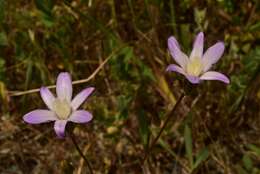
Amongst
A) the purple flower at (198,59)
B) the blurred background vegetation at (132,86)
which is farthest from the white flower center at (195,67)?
the blurred background vegetation at (132,86)

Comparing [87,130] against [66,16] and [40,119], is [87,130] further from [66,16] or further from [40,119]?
[40,119]

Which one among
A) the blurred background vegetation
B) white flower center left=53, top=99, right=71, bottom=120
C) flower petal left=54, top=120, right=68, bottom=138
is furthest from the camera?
the blurred background vegetation

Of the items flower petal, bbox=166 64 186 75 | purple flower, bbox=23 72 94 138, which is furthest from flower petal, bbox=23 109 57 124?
flower petal, bbox=166 64 186 75

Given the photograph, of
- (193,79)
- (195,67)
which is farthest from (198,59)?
(193,79)

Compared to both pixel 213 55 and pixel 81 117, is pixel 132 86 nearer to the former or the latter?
pixel 213 55

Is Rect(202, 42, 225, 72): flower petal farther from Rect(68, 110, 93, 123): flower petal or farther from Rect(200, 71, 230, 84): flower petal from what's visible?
Rect(68, 110, 93, 123): flower petal
